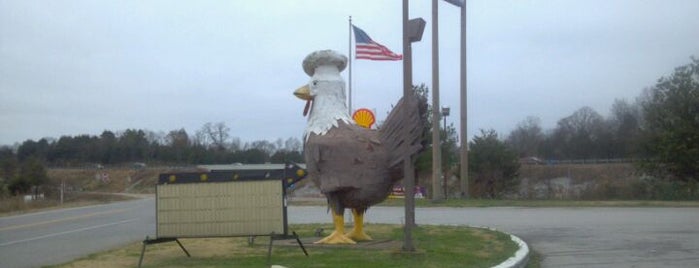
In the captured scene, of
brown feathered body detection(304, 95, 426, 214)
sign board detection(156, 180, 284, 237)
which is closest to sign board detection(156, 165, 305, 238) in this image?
sign board detection(156, 180, 284, 237)

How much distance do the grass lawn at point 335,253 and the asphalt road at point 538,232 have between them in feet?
2.37

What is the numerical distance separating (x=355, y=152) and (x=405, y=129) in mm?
1009

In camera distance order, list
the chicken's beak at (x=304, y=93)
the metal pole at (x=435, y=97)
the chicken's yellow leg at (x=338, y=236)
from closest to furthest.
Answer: the chicken's yellow leg at (x=338, y=236)
the chicken's beak at (x=304, y=93)
the metal pole at (x=435, y=97)

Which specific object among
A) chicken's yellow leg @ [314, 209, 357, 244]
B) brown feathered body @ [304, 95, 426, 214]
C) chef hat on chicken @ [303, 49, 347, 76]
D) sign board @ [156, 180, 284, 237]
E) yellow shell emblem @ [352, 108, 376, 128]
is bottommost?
chicken's yellow leg @ [314, 209, 357, 244]

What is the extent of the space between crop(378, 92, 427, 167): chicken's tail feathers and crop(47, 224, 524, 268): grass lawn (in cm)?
160

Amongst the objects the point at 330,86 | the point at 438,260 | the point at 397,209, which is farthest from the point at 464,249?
the point at 397,209

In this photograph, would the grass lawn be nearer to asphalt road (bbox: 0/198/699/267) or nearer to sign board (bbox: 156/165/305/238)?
sign board (bbox: 156/165/305/238)

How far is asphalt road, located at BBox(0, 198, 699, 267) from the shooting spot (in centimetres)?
1211

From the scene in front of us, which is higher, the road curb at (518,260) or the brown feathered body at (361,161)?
the brown feathered body at (361,161)

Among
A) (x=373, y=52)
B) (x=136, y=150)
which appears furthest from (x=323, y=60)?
(x=136, y=150)

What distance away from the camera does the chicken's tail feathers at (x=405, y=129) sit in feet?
38.5

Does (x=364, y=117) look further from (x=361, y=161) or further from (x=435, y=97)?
(x=361, y=161)

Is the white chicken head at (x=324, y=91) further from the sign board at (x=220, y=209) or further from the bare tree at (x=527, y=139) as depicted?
the bare tree at (x=527, y=139)

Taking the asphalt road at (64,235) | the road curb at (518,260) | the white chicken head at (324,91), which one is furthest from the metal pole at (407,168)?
the asphalt road at (64,235)
